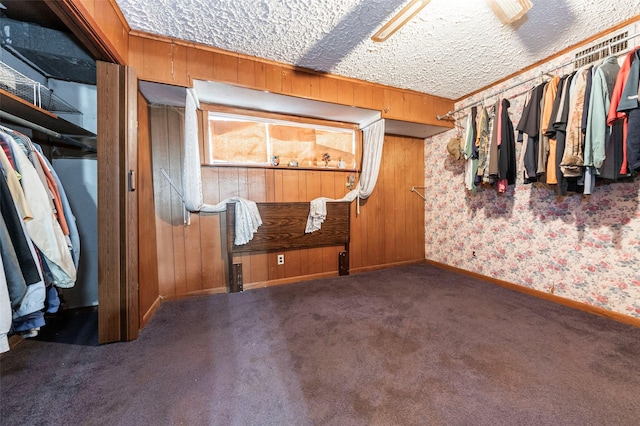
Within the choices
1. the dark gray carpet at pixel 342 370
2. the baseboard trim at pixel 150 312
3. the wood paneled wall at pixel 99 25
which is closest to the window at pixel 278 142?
the wood paneled wall at pixel 99 25

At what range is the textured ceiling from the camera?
1535 mm

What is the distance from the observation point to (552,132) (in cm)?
186

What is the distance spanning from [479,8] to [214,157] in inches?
96.8

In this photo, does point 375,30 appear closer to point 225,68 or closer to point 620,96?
point 225,68

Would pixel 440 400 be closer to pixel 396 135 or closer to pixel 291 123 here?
pixel 291 123

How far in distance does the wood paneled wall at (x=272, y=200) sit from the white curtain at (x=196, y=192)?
0.53 feet

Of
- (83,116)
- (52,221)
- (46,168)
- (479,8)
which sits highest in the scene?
(479,8)

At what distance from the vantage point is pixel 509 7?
4.18 ft

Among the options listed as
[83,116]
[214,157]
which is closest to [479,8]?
[214,157]

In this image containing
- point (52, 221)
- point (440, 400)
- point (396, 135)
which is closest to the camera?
point (440, 400)

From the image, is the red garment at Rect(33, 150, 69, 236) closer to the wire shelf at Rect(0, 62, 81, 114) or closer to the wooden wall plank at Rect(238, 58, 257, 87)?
the wire shelf at Rect(0, 62, 81, 114)

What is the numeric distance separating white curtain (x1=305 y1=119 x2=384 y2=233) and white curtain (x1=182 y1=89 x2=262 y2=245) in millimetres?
620

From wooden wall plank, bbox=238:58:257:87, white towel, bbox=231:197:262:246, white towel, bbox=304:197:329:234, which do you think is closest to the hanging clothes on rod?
white towel, bbox=231:197:262:246

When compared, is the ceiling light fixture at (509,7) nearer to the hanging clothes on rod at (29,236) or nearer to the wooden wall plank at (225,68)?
the wooden wall plank at (225,68)
